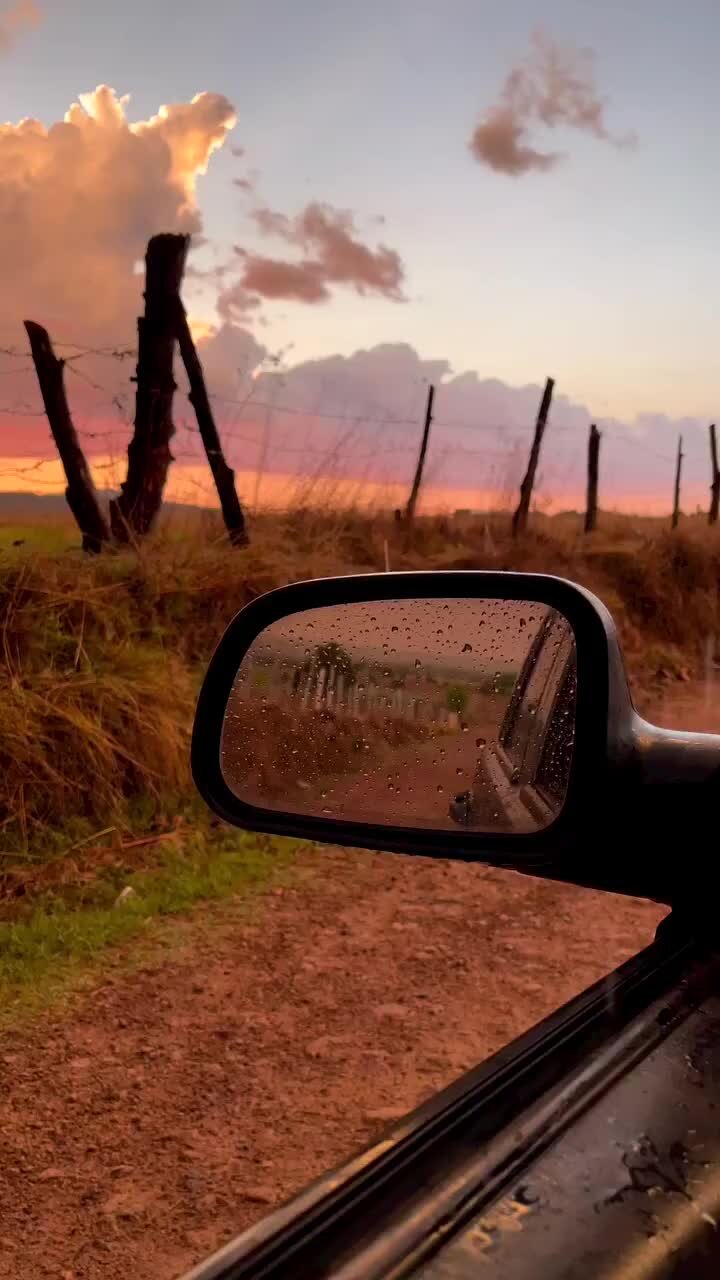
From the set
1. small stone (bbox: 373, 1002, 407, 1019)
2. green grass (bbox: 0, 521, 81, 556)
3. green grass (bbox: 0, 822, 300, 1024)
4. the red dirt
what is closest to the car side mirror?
the red dirt

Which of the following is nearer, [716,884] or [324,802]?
[716,884]

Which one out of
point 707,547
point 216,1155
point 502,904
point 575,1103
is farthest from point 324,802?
Answer: point 707,547

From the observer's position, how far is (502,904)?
5.02 meters

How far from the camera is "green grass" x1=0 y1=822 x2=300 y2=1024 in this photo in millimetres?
4113

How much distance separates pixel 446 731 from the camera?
1614 mm

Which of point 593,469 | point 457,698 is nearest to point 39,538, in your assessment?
point 457,698

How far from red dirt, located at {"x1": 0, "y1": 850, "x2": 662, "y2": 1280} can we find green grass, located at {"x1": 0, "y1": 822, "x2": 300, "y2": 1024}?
176 millimetres

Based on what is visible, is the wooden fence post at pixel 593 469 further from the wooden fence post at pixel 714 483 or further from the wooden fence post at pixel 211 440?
the wooden fence post at pixel 211 440

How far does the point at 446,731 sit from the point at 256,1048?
2367mm

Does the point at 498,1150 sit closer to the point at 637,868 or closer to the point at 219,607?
the point at 637,868

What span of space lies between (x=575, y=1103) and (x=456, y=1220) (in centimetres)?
20

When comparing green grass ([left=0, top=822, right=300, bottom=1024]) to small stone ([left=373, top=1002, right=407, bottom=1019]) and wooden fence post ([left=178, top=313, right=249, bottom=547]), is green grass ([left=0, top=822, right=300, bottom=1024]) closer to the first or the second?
small stone ([left=373, top=1002, right=407, bottom=1019])

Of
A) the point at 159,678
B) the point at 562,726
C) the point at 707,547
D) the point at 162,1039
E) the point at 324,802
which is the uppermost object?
the point at 707,547

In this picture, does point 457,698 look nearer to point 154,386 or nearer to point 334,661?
point 334,661
